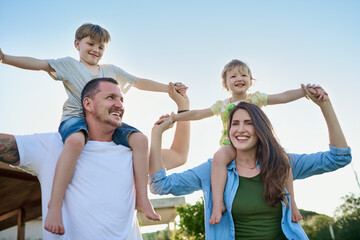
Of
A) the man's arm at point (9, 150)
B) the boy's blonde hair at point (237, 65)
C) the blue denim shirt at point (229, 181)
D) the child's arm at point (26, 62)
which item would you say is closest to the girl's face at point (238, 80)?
the boy's blonde hair at point (237, 65)

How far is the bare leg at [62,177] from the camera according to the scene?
6.46 feet

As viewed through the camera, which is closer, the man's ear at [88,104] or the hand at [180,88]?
the man's ear at [88,104]

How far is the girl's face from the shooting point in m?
3.50

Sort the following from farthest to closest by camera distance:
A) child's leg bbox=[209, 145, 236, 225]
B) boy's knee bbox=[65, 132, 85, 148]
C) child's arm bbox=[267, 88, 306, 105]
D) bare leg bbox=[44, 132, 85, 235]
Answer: child's arm bbox=[267, 88, 306, 105], child's leg bbox=[209, 145, 236, 225], boy's knee bbox=[65, 132, 85, 148], bare leg bbox=[44, 132, 85, 235]

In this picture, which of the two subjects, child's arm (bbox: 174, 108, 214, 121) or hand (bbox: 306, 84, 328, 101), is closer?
hand (bbox: 306, 84, 328, 101)

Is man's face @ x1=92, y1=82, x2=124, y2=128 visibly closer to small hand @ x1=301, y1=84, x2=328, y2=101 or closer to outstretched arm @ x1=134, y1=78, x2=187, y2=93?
outstretched arm @ x1=134, y1=78, x2=187, y2=93

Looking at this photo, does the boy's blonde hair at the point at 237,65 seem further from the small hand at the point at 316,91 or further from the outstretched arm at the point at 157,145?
the outstretched arm at the point at 157,145

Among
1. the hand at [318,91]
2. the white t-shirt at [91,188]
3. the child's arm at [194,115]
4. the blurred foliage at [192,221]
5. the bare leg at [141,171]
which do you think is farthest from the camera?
the blurred foliage at [192,221]

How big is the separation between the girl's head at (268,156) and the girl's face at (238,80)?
0.70m

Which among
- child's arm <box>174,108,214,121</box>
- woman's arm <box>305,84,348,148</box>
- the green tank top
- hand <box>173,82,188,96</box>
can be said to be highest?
hand <box>173,82,188,96</box>

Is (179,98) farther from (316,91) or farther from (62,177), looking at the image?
(62,177)

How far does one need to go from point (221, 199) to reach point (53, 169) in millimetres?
1183

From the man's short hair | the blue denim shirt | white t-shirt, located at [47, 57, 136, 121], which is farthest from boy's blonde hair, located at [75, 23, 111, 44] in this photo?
the blue denim shirt

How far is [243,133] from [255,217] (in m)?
0.65
